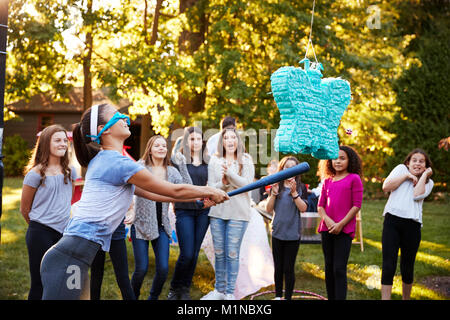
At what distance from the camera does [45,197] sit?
11.2 ft

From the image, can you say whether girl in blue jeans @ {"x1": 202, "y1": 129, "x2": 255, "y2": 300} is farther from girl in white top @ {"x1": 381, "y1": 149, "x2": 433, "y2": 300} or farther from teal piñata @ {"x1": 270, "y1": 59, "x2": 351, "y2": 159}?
teal piñata @ {"x1": 270, "y1": 59, "x2": 351, "y2": 159}

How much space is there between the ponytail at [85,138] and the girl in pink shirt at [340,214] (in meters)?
2.03

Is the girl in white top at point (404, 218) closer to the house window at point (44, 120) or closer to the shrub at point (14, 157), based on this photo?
the shrub at point (14, 157)

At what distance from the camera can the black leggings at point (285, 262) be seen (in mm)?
4125

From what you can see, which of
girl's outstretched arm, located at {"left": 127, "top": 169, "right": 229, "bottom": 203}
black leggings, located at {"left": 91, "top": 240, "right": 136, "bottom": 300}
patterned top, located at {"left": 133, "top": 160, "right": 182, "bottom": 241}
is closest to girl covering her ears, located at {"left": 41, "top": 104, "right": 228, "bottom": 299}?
girl's outstretched arm, located at {"left": 127, "top": 169, "right": 229, "bottom": 203}

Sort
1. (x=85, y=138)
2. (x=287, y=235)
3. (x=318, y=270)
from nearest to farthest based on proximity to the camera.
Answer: (x=85, y=138), (x=287, y=235), (x=318, y=270)

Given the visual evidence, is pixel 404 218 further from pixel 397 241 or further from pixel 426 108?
pixel 426 108

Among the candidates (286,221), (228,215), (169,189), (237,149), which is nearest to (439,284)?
(286,221)

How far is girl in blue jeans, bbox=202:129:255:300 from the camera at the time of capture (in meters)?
4.18

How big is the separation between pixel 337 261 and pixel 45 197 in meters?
Answer: 2.25

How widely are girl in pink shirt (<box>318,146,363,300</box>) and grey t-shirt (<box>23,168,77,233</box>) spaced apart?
6.48 ft

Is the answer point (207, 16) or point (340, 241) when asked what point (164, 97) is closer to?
point (207, 16)
